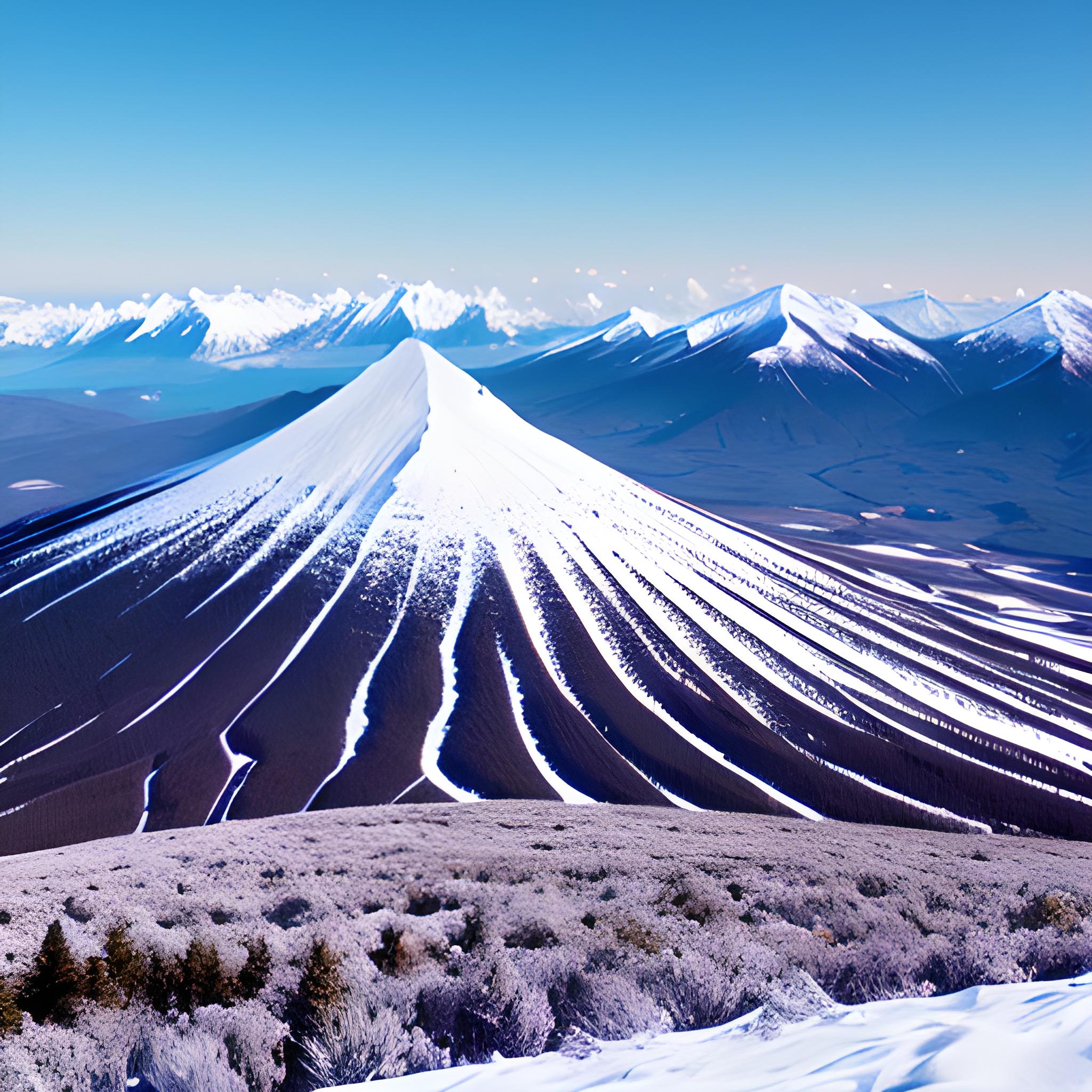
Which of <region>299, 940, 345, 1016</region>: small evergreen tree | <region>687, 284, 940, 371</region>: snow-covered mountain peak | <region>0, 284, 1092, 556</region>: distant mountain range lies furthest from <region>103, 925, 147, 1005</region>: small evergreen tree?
<region>687, 284, 940, 371</region>: snow-covered mountain peak

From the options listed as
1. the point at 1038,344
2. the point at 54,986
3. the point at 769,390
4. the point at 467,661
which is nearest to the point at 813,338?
the point at 769,390

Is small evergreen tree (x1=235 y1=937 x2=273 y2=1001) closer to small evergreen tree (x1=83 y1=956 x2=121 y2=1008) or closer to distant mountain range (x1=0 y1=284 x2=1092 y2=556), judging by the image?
small evergreen tree (x1=83 y1=956 x2=121 y2=1008)

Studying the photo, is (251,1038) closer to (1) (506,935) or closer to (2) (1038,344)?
(1) (506,935)

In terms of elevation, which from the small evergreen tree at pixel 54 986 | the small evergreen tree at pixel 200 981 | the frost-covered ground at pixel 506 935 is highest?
the small evergreen tree at pixel 54 986

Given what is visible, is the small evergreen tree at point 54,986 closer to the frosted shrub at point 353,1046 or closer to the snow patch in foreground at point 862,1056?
the frosted shrub at point 353,1046

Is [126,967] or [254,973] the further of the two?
[254,973]

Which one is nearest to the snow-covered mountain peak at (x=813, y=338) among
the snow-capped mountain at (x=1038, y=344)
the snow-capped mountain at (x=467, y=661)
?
the snow-capped mountain at (x=1038, y=344)

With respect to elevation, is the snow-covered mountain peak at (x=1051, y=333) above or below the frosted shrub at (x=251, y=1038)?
above
